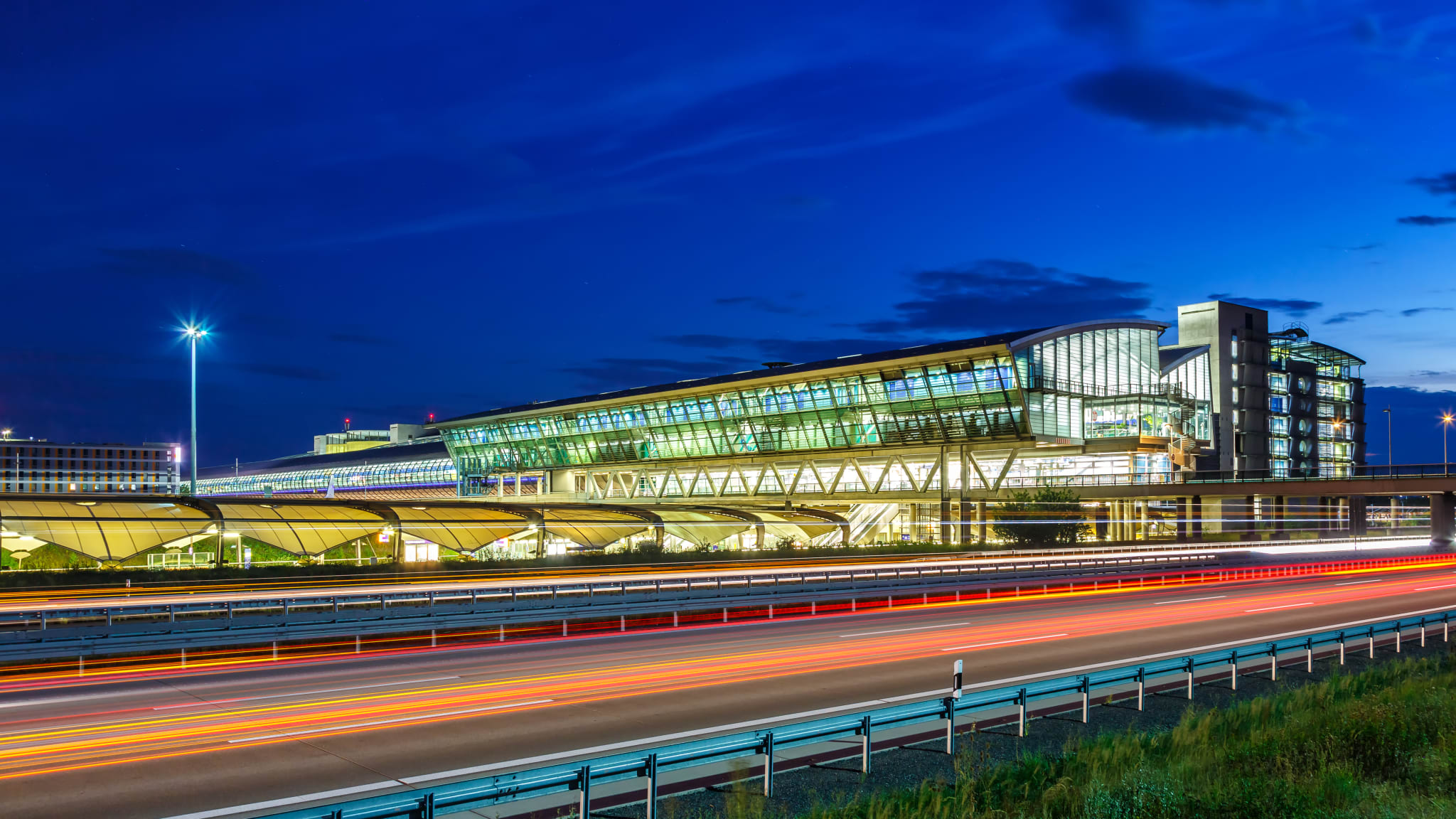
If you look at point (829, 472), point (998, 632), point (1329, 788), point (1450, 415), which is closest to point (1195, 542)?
point (829, 472)

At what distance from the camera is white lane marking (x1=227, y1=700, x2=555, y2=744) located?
14766 mm

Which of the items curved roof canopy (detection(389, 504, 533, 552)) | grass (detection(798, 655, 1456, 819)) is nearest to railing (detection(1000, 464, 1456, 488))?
curved roof canopy (detection(389, 504, 533, 552))

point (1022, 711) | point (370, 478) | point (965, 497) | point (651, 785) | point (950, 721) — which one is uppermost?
point (370, 478)

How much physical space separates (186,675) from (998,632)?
18.2m

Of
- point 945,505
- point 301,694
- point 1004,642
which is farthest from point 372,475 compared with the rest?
point 301,694

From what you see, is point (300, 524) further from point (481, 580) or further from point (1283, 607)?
point (1283, 607)

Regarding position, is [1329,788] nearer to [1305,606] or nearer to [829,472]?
[1305,606]

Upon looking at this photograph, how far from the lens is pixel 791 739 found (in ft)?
40.6

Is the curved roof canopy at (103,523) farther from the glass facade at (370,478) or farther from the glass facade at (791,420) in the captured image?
the glass facade at (370,478)

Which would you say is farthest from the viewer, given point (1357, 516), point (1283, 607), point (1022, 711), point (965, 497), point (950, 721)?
point (1357, 516)

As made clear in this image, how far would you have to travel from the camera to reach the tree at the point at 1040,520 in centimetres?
6606

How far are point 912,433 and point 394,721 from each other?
221ft

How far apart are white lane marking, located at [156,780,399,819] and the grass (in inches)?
159

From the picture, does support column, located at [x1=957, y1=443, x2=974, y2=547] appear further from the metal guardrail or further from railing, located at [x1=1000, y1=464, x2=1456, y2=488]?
the metal guardrail
